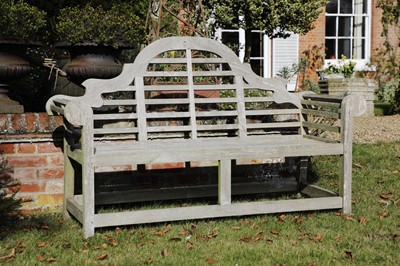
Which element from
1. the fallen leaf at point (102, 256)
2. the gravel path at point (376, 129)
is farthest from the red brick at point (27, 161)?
the gravel path at point (376, 129)

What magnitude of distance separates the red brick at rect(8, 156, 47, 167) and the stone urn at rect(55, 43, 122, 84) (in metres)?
0.90

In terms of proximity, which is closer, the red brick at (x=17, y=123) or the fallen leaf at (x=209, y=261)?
the fallen leaf at (x=209, y=261)

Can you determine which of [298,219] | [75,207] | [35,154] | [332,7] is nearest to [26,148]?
[35,154]

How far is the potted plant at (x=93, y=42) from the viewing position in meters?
5.20

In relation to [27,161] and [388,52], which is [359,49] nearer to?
[388,52]

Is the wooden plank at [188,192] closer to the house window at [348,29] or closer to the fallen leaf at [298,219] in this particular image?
the fallen leaf at [298,219]

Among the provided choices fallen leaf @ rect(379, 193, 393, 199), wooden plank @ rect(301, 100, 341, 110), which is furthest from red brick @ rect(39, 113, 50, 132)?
fallen leaf @ rect(379, 193, 393, 199)

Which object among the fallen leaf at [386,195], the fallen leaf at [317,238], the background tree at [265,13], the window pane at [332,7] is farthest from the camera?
the window pane at [332,7]

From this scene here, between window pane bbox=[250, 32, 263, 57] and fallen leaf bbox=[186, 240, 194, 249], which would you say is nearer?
fallen leaf bbox=[186, 240, 194, 249]

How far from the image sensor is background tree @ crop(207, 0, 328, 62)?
917 cm

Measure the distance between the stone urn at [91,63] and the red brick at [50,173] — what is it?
0.92 m

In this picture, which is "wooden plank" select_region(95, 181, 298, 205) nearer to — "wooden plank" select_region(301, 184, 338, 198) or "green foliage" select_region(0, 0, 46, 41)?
"wooden plank" select_region(301, 184, 338, 198)

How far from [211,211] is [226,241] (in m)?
0.35

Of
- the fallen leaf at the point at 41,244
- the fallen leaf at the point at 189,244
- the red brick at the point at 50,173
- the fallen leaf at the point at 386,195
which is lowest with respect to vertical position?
the fallen leaf at the point at 189,244
